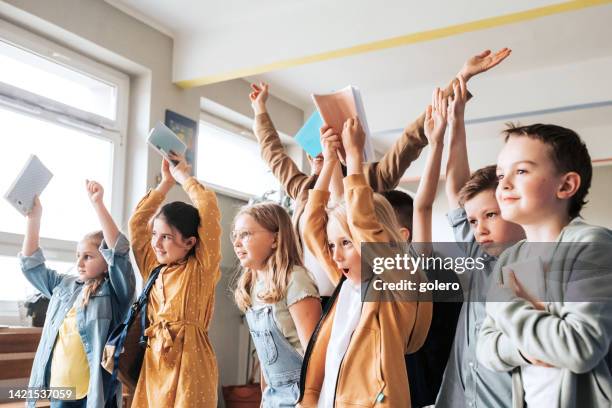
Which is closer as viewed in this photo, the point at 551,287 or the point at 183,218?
the point at 551,287

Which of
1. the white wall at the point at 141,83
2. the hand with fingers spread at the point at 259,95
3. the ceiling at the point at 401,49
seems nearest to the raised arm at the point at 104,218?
the hand with fingers spread at the point at 259,95

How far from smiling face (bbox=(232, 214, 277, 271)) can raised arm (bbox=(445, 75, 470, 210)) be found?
2.03 ft

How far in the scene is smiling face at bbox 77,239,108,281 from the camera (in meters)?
2.33

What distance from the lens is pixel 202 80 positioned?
407 centimetres

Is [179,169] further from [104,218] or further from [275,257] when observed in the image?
[275,257]

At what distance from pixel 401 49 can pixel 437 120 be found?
3.00 meters

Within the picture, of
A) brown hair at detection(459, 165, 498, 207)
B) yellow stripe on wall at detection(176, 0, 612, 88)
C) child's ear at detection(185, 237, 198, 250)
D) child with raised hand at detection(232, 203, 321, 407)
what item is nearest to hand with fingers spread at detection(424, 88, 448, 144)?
brown hair at detection(459, 165, 498, 207)

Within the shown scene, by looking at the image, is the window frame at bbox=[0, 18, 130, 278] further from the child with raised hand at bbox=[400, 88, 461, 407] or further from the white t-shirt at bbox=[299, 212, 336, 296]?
the child with raised hand at bbox=[400, 88, 461, 407]

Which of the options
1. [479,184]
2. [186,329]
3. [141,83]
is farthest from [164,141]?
[141,83]

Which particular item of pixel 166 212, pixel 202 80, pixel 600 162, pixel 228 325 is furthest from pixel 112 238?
pixel 600 162

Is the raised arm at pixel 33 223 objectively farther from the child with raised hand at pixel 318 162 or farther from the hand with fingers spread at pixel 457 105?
the hand with fingers spread at pixel 457 105

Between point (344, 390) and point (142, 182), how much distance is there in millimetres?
2876

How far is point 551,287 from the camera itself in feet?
3.18

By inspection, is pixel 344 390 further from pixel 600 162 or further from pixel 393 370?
pixel 600 162
